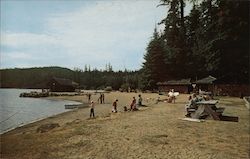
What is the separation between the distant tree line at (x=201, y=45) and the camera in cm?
4681

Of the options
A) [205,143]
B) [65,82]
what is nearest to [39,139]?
[205,143]

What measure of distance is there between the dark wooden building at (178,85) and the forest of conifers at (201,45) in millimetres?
3488

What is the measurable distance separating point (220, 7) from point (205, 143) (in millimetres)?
39838

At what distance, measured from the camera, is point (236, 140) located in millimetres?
14008

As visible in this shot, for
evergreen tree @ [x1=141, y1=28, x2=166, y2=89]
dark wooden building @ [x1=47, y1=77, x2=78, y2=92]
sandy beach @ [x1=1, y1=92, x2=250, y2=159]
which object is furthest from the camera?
dark wooden building @ [x1=47, y1=77, x2=78, y2=92]

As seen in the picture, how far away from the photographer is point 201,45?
55.1 meters

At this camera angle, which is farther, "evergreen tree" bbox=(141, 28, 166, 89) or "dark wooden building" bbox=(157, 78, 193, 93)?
"evergreen tree" bbox=(141, 28, 166, 89)

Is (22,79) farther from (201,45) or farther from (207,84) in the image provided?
(207,84)

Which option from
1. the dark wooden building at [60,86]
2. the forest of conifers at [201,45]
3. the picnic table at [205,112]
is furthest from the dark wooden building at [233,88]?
the dark wooden building at [60,86]

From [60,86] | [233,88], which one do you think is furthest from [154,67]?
[60,86]

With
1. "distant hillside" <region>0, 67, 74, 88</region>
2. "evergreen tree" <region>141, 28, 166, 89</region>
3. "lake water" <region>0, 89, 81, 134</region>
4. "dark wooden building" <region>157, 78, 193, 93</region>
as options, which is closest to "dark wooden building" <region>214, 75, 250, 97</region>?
"dark wooden building" <region>157, 78, 193, 93</region>

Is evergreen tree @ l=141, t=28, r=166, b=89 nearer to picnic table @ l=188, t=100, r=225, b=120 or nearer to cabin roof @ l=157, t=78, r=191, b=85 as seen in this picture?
cabin roof @ l=157, t=78, r=191, b=85

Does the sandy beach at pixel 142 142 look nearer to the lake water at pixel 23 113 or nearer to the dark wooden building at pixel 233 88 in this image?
the lake water at pixel 23 113

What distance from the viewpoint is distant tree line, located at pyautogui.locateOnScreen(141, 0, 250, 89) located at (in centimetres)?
4681
